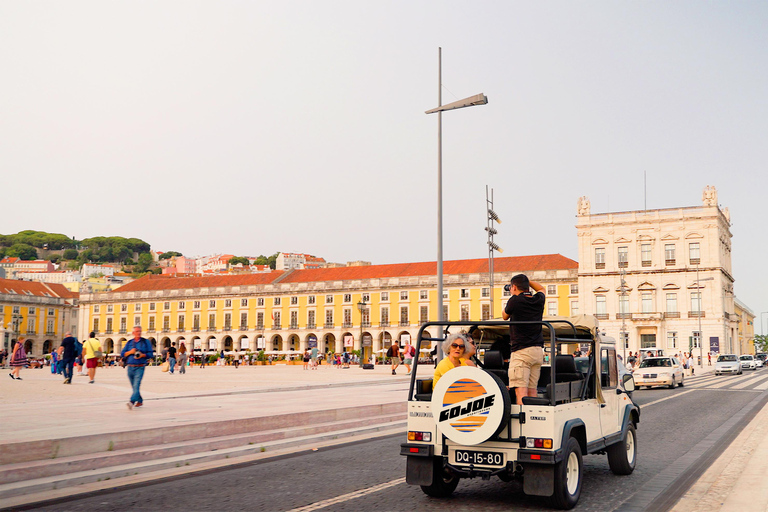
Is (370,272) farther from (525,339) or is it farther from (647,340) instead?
(525,339)

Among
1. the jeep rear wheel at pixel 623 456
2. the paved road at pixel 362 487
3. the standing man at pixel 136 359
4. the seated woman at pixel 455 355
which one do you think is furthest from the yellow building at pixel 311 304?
the seated woman at pixel 455 355

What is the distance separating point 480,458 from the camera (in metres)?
6.61

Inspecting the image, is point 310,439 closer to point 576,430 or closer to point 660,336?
point 576,430

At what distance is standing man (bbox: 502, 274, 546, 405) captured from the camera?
6.73 meters

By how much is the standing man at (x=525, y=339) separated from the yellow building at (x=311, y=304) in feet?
282

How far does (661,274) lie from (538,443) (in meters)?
85.9

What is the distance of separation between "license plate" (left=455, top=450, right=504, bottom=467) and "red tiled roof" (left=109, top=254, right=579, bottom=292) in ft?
300

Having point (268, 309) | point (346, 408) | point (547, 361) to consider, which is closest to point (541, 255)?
point (268, 309)

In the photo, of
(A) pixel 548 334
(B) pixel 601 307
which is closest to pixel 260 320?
(B) pixel 601 307

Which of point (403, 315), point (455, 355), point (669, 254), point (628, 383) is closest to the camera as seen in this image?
point (455, 355)

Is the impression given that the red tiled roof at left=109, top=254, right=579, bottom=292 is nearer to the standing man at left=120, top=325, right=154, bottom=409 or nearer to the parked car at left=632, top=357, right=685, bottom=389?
the parked car at left=632, top=357, right=685, bottom=389

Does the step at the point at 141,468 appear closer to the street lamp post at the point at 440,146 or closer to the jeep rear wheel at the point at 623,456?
the jeep rear wheel at the point at 623,456

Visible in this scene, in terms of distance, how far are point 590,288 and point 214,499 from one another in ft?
286

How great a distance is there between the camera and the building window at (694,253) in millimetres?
84875
